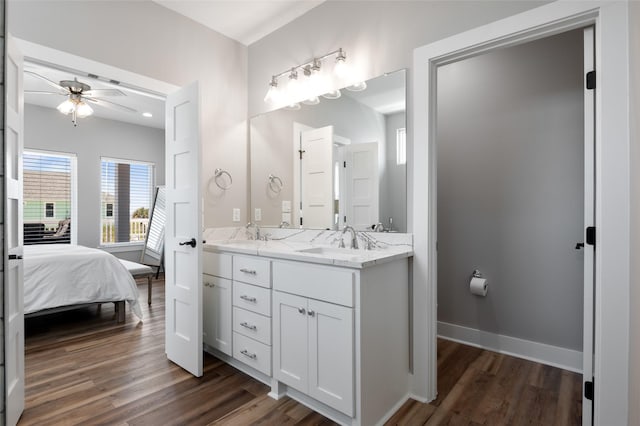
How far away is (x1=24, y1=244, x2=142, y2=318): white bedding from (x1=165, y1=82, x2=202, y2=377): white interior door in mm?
1245

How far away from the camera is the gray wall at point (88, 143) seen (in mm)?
4949

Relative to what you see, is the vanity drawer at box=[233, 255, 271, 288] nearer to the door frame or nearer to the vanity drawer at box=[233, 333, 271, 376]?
the vanity drawer at box=[233, 333, 271, 376]

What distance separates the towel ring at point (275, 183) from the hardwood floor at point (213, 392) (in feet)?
4.69

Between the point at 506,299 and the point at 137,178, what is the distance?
239 inches

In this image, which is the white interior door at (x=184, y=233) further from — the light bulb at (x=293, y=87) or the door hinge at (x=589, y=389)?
the door hinge at (x=589, y=389)

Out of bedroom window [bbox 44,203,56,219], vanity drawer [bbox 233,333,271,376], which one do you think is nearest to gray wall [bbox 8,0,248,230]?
vanity drawer [bbox 233,333,271,376]

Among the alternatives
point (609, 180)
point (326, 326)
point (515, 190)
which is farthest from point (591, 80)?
point (326, 326)

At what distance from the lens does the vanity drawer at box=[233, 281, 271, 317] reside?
209 cm

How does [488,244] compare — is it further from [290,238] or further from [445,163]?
[290,238]

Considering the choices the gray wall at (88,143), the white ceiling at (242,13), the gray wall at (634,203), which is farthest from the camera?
the gray wall at (88,143)

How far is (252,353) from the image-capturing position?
86.3 inches

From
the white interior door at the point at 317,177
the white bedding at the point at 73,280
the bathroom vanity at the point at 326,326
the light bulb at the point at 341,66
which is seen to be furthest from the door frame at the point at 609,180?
the white bedding at the point at 73,280

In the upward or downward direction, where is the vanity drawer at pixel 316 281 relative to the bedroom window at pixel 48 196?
downward

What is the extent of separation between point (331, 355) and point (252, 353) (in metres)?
0.70
